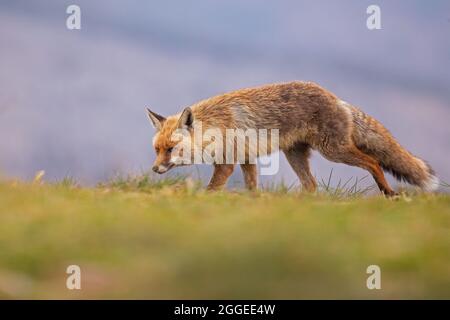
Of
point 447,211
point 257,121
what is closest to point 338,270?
point 447,211

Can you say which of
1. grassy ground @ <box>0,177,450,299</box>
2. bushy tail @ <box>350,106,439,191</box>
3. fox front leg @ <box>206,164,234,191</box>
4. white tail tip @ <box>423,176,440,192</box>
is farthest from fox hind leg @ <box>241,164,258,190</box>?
grassy ground @ <box>0,177,450,299</box>

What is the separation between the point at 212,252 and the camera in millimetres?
3699

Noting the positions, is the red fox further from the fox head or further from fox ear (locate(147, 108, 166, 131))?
the fox head

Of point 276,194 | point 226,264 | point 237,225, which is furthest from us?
point 276,194

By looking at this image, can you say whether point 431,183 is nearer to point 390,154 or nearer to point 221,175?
point 390,154

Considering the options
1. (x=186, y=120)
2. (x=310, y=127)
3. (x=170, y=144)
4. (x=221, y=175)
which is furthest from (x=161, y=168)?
(x=310, y=127)

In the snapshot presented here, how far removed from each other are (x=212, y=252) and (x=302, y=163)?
6303mm

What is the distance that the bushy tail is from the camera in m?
9.53

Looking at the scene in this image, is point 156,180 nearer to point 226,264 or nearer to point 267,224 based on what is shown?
point 267,224

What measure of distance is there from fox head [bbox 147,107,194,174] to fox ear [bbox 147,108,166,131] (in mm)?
158

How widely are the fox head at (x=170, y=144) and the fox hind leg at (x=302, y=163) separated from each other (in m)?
1.92

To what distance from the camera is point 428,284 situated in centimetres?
361

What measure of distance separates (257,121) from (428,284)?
5992 millimetres
